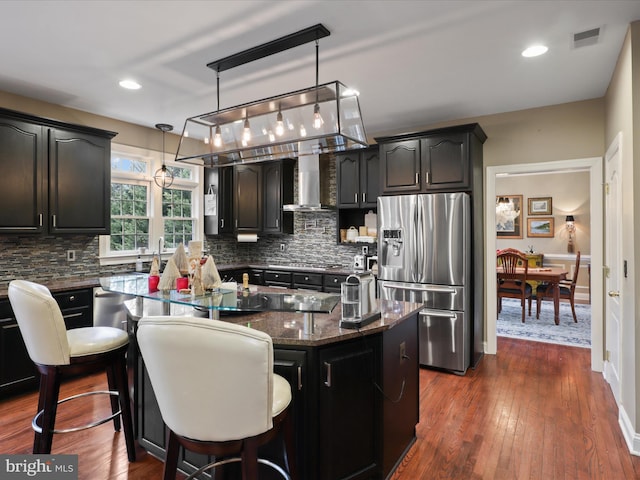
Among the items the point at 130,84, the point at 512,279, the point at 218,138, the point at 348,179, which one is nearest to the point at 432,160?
the point at 348,179

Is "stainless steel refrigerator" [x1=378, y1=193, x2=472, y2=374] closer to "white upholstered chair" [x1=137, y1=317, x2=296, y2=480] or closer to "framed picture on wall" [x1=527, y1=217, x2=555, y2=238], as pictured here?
"white upholstered chair" [x1=137, y1=317, x2=296, y2=480]

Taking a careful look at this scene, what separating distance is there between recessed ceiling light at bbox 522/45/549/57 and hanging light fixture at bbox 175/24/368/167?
1.45 meters

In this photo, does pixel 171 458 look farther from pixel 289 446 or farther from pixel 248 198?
pixel 248 198

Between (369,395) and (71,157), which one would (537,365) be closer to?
(369,395)

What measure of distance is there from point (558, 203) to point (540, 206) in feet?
1.11

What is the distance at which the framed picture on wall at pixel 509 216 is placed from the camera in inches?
343

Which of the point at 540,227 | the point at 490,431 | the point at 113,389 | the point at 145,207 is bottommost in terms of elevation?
the point at 490,431

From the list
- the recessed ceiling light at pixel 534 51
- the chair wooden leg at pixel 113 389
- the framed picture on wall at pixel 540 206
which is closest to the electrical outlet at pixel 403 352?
the chair wooden leg at pixel 113 389

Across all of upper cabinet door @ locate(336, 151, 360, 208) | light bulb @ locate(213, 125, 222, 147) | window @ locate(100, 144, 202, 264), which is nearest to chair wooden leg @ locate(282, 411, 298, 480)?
light bulb @ locate(213, 125, 222, 147)

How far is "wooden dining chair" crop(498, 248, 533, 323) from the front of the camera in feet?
19.0

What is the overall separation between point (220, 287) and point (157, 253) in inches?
111

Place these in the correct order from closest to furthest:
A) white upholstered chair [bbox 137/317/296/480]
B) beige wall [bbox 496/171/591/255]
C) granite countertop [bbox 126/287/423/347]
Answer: white upholstered chair [bbox 137/317/296/480] → granite countertop [bbox 126/287/423/347] → beige wall [bbox 496/171/591/255]

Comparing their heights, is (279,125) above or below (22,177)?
above

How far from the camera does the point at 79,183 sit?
393cm
